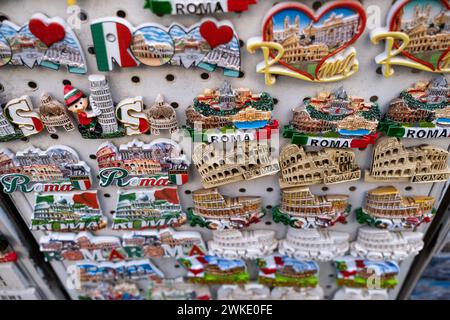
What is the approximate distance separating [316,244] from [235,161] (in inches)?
18.9

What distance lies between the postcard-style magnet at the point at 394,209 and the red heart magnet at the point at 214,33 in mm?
671

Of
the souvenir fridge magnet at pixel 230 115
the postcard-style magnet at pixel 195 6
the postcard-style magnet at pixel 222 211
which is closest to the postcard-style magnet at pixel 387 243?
the postcard-style magnet at pixel 222 211

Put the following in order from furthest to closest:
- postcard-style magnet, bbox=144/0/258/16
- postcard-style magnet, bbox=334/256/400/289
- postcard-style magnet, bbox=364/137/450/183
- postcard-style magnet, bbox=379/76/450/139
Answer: postcard-style magnet, bbox=334/256/400/289
postcard-style magnet, bbox=364/137/450/183
postcard-style magnet, bbox=379/76/450/139
postcard-style magnet, bbox=144/0/258/16

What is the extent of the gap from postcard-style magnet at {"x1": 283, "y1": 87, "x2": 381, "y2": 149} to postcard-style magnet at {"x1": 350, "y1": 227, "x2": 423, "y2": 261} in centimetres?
42

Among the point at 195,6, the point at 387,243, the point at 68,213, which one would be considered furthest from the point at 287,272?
the point at 195,6

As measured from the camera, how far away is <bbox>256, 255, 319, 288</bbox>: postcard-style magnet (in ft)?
4.57

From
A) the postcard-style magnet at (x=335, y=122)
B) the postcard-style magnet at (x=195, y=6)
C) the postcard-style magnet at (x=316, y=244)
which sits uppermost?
the postcard-style magnet at (x=195, y=6)

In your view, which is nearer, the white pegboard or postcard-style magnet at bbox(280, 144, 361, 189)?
the white pegboard

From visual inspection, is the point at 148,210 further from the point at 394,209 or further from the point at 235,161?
the point at 394,209

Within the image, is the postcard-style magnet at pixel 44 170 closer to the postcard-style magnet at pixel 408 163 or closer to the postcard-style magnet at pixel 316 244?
the postcard-style magnet at pixel 316 244

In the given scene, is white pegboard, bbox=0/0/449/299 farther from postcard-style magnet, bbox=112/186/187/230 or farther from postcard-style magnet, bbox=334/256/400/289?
postcard-style magnet, bbox=334/256/400/289

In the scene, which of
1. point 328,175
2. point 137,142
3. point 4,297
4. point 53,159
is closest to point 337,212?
point 328,175

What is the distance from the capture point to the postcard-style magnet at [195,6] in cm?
77

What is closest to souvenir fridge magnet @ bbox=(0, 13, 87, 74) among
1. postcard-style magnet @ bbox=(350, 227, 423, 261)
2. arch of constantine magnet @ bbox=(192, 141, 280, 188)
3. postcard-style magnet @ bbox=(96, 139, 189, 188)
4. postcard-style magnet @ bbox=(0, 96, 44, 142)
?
postcard-style magnet @ bbox=(0, 96, 44, 142)
